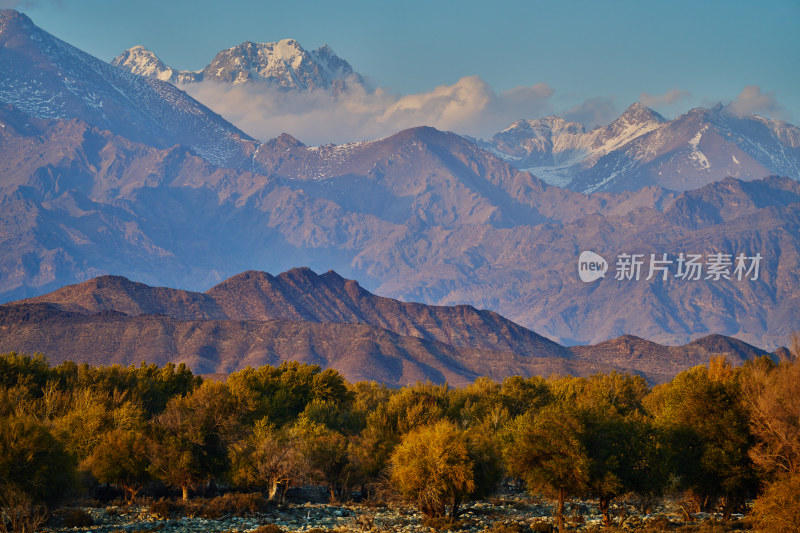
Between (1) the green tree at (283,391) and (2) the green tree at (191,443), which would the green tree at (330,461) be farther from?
(1) the green tree at (283,391)

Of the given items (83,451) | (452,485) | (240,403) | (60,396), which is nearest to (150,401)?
(60,396)

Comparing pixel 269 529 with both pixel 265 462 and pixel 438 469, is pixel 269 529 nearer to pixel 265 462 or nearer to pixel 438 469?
pixel 265 462

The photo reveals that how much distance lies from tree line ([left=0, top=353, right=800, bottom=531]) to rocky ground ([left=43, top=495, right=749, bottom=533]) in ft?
5.93

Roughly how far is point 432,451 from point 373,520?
670cm

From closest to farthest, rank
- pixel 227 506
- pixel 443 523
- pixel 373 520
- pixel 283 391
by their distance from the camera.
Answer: pixel 443 523
pixel 373 520
pixel 227 506
pixel 283 391

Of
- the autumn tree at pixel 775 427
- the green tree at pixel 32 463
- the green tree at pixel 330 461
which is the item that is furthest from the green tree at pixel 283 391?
the autumn tree at pixel 775 427

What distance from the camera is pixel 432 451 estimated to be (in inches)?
2477

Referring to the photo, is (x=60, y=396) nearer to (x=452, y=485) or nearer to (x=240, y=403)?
(x=240, y=403)

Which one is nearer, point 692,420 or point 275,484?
point 692,420

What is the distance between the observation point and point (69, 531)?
5691 cm

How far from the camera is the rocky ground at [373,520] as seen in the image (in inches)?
2329

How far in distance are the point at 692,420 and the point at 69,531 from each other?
45.3 m

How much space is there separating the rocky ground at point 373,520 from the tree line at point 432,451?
1806mm

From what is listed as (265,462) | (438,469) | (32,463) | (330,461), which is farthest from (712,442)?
(32,463)
